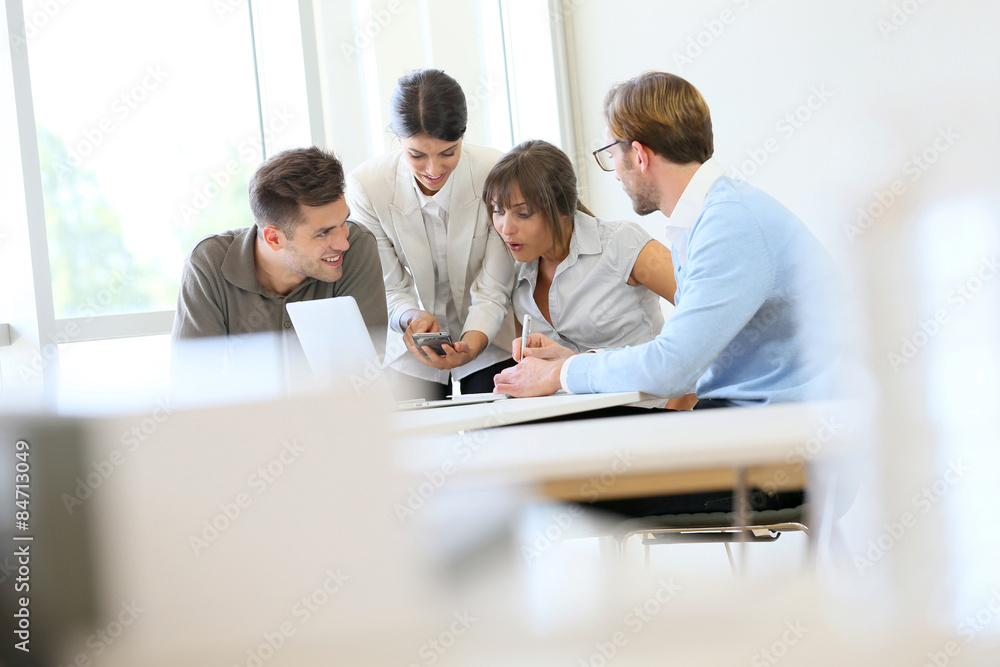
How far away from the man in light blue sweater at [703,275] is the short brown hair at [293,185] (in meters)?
0.73

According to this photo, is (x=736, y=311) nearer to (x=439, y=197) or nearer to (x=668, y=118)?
(x=668, y=118)

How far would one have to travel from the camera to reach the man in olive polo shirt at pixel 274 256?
2121 mm

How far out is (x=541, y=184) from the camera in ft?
7.70

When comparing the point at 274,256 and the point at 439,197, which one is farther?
the point at 439,197

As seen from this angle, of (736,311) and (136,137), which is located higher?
(136,137)

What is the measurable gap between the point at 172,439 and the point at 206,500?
36 mm

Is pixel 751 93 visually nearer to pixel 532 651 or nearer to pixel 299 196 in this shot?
pixel 299 196

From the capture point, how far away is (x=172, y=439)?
0.44 m

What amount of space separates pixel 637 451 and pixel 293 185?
73.6 inches

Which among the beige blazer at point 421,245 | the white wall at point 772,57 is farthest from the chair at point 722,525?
the beige blazer at point 421,245

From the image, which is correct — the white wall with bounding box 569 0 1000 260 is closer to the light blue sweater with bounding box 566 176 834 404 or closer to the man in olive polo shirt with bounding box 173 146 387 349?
the light blue sweater with bounding box 566 176 834 404

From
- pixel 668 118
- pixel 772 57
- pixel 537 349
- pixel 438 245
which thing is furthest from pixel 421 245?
pixel 772 57

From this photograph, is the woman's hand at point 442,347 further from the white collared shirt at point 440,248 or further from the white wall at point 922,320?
the white wall at point 922,320

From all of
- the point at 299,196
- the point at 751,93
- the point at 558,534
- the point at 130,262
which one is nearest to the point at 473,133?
the point at 751,93
